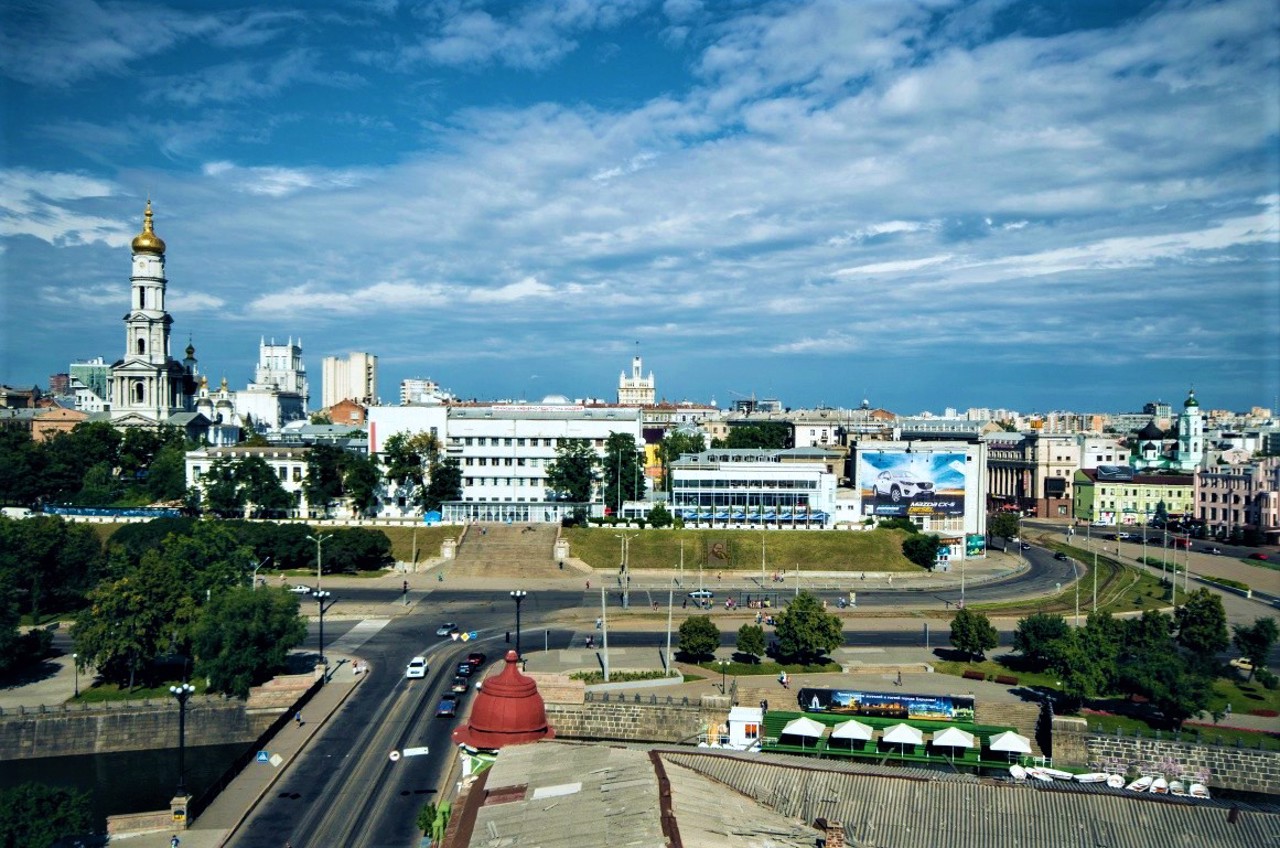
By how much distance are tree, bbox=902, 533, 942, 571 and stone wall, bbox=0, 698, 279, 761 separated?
46.1m

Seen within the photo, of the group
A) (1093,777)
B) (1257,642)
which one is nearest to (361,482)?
(1093,777)

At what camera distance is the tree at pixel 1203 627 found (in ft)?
150

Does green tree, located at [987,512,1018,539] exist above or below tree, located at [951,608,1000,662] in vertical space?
above

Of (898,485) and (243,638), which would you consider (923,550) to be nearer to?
(898,485)

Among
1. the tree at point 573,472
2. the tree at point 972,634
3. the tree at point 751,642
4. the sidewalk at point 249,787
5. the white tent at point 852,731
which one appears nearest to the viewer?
the sidewalk at point 249,787

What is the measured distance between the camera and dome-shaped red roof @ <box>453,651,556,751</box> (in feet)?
72.5

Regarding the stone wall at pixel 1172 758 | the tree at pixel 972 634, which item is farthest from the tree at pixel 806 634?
the stone wall at pixel 1172 758

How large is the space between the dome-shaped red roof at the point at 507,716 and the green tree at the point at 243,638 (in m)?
22.3

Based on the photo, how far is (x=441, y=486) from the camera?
78.4 meters

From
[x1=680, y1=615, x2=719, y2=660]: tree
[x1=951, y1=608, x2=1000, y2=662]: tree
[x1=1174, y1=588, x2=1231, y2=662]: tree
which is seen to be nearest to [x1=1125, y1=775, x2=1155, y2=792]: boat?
[x1=951, y1=608, x2=1000, y2=662]: tree

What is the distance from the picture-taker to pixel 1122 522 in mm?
110812

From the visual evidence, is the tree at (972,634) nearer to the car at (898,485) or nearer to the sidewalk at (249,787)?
the sidewalk at (249,787)

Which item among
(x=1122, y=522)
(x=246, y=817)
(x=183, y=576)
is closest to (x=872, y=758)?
(x=246, y=817)

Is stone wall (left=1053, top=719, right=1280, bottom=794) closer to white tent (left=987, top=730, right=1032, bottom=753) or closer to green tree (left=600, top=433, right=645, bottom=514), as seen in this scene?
white tent (left=987, top=730, right=1032, bottom=753)
